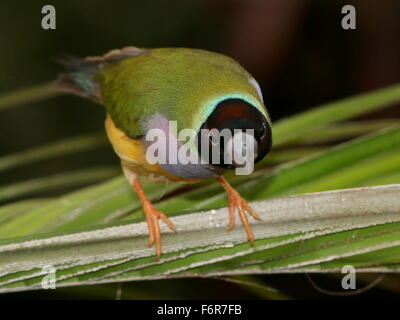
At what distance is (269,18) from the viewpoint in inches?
133

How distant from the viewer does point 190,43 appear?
3.84m

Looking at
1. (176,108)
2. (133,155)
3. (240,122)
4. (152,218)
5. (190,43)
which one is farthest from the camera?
(190,43)

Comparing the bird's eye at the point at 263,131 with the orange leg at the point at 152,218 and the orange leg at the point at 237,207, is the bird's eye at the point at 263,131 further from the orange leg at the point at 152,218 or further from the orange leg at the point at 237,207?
the orange leg at the point at 152,218

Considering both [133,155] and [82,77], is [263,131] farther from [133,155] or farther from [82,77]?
[82,77]

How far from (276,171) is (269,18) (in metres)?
2.01

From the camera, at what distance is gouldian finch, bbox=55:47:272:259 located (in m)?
1.38

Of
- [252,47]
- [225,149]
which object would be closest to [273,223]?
[225,149]

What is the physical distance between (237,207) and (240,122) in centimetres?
29

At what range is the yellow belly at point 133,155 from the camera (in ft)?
5.86

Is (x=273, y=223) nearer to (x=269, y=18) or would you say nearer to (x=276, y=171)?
(x=276, y=171)

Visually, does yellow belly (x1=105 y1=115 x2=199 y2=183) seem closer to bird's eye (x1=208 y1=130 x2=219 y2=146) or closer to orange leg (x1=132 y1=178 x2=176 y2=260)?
orange leg (x1=132 y1=178 x2=176 y2=260)

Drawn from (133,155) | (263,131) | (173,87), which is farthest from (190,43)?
(263,131)

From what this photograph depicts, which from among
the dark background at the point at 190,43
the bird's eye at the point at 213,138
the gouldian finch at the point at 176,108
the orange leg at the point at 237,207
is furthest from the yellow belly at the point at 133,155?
the dark background at the point at 190,43

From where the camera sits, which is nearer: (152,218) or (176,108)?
(152,218)
